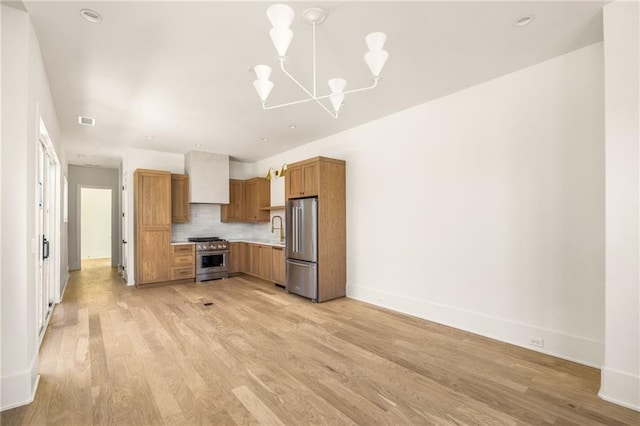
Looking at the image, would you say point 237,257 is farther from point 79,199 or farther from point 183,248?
point 79,199

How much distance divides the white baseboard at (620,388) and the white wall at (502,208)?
0.56 m

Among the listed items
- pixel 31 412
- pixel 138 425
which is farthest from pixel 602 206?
pixel 31 412

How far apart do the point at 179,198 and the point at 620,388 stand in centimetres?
711

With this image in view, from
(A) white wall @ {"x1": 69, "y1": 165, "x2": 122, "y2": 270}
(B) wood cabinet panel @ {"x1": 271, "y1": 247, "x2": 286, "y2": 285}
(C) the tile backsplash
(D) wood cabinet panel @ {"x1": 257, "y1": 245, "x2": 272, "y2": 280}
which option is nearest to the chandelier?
(B) wood cabinet panel @ {"x1": 271, "y1": 247, "x2": 286, "y2": 285}

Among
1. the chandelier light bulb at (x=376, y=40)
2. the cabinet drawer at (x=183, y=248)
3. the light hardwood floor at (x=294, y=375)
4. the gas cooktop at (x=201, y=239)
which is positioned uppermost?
the chandelier light bulb at (x=376, y=40)

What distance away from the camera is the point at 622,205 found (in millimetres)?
2219

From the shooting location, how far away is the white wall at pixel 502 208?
280 centimetres

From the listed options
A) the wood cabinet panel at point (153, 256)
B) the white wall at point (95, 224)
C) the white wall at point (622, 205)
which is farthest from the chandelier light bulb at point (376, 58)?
A: the white wall at point (95, 224)

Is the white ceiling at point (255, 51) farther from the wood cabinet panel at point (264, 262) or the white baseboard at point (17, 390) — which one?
the wood cabinet panel at point (264, 262)

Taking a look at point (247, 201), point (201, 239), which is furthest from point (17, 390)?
point (247, 201)

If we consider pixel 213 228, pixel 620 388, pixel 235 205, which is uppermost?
pixel 235 205

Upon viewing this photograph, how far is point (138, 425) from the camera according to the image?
1.96 m

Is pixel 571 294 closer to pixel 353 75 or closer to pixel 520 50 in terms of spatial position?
pixel 520 50

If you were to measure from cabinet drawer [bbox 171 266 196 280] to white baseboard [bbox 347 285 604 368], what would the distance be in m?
3.91
